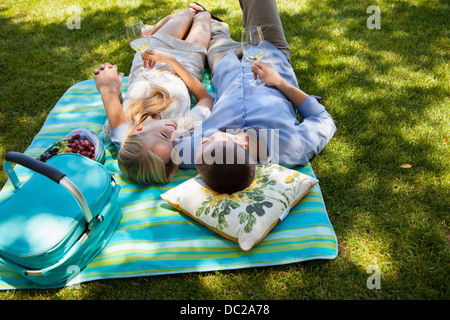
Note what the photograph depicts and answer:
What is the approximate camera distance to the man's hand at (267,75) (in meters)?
3.71

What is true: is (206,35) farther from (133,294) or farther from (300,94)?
(133,294)

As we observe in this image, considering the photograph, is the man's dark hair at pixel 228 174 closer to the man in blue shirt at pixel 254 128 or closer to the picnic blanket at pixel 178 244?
the man in blue shirt at pixel 254 128

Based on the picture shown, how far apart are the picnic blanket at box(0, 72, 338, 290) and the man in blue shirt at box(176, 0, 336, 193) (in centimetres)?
35

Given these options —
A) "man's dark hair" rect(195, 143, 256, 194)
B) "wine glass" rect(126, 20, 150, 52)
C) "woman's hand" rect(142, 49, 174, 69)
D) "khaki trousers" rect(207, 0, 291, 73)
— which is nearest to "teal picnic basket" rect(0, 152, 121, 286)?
"man's dark hair" rect(195, 143, 256, 194)

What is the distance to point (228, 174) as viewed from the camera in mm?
2766

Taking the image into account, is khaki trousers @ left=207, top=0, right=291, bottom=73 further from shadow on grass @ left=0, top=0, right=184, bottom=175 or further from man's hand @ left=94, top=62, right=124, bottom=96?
shadow on grass @ left=0, top=0, right=184, bottom=175

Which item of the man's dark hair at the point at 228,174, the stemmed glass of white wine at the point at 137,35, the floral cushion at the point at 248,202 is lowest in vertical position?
the floral cushion at the point at 248,202

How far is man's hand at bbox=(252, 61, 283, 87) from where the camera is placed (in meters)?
3.71

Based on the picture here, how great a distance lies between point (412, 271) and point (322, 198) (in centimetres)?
90

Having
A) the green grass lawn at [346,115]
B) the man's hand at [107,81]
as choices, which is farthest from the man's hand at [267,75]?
the man's hand at [107,81]

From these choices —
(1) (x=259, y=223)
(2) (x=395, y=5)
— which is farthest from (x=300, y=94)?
(2) (x=395, y=5)

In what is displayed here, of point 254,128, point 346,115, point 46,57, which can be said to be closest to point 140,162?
point 254,128

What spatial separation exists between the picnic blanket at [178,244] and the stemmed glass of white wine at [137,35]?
142 cm

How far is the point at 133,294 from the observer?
2541 mm
